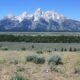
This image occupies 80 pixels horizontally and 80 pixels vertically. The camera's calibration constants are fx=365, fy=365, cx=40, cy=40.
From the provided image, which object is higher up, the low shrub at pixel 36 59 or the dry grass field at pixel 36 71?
the low shrub at pixel 36 59

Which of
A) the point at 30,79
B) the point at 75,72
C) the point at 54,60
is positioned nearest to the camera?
the point at 30,79

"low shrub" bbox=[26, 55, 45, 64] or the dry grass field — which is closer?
the dry grass field

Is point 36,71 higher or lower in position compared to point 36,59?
lower

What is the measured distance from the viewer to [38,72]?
19.1m

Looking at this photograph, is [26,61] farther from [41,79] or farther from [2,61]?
[41,79]

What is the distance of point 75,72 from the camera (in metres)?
18.8

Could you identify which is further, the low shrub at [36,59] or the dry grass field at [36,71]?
the low shrub at [36,59]

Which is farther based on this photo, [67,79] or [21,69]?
[21,69]

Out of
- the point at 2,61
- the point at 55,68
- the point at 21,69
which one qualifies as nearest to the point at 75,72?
the point at 55,68

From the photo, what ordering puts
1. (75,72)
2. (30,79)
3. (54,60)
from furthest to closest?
(54,60) < (75,72) < (30,79)

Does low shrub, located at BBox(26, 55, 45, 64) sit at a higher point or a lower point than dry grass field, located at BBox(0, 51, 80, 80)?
higher

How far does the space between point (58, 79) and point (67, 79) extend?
1.43 ft

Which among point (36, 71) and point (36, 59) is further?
point (36, 59)

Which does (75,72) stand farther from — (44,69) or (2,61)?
(2,61)
